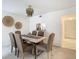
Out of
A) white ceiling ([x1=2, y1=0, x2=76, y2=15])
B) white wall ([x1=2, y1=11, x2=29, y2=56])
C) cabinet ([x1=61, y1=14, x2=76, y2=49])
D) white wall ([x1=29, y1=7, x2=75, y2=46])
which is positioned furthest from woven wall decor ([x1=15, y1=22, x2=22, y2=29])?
cabinet ([x1=61, y1=14, x2=76, y2=49])

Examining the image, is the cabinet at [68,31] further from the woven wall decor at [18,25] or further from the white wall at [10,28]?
the woven wall decor at [18,25]

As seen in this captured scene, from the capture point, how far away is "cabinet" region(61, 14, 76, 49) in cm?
484

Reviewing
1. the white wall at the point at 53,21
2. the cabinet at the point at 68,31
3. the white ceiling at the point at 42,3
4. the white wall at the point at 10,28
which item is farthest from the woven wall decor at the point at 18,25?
the cabinet at the point at 68,31

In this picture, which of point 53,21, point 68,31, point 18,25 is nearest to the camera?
point 68,31

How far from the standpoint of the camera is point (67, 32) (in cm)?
511

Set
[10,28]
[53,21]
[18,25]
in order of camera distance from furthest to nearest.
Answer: [18,25]
[10,28]
[53,21]

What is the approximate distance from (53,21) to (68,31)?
1.11 m

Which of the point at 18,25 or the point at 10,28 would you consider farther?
the point at 18,25

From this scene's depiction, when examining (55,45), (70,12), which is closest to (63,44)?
(55,45)

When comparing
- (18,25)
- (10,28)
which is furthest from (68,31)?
(10,28)

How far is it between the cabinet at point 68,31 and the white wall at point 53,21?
229 mm

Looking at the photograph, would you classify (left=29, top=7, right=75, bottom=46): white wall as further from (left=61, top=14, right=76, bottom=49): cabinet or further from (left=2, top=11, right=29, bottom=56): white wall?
(left=2, top=11, right=29, bottom=56): white wall

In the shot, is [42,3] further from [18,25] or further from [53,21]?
[18,25]

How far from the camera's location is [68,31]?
5.05 meters
